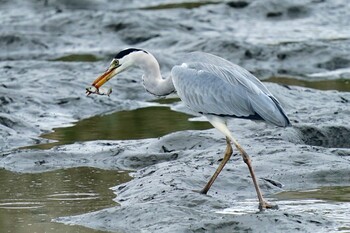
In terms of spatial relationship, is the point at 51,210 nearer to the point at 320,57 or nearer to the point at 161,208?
the point at 161,208

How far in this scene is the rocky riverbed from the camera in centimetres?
716

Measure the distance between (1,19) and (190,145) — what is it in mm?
9901

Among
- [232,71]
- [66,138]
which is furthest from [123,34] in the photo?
[232,71]

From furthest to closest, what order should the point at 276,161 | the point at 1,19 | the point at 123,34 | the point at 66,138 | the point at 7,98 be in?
the point at 1,19 < the point at 123,34 < the point at 7,98 < the point at 66,138 < the point at 276,161

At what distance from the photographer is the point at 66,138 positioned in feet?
34.1

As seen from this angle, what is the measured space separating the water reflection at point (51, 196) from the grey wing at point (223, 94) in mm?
1002

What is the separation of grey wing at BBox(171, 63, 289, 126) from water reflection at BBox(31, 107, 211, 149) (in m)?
2.52

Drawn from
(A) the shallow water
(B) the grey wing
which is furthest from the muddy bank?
(B) the grey wing

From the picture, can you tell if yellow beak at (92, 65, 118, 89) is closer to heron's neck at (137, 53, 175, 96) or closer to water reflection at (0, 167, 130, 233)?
heron's neck at (137, 53, 175, 96)

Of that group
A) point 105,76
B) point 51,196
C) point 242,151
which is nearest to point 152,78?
point 105,76

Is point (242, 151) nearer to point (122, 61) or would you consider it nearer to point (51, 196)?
point (122, 61)

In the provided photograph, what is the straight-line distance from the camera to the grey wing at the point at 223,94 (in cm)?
748

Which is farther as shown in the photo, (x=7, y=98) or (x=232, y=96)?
(x=7, y=98)

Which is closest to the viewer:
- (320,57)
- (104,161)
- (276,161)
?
(276,161)
